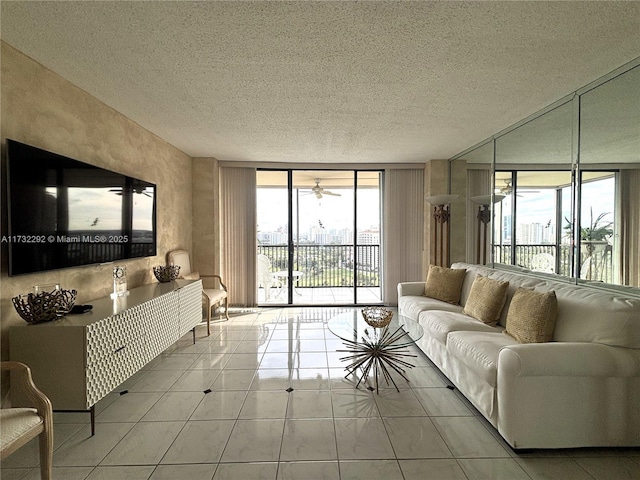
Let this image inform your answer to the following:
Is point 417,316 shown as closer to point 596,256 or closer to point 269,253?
point 596,256

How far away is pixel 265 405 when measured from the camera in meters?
2.43

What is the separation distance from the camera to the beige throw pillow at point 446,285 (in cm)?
372

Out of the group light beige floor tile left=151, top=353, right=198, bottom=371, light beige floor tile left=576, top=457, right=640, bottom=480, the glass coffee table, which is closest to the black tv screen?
light beige floor tile left=151, top=353, right=198, bottom=371

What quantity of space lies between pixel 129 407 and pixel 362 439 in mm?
1794

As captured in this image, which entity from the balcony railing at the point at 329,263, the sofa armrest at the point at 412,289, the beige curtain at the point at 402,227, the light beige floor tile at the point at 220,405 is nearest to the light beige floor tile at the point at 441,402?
the light beige floor tile at the point at 220,405

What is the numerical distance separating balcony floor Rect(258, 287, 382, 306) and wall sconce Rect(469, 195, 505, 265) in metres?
1.83

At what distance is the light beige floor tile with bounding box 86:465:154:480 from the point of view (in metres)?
1.72

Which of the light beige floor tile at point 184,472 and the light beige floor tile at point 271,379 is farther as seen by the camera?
the light beige floor tile at point 271,379

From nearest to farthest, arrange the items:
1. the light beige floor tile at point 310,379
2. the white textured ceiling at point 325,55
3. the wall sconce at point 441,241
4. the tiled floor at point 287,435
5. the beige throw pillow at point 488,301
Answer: the white textured ceiling at point 325,55 < the tiled floor at point 287,435 < the light beige floor tile at point 310,379 < the beige throw pillow at point 488,301 < the wall sconce at point 441,241

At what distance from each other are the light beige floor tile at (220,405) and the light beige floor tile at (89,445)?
1.49ft

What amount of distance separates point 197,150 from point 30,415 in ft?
12.0

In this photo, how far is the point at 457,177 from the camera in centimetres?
501

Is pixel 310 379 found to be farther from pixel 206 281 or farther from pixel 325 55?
pixel 206 281

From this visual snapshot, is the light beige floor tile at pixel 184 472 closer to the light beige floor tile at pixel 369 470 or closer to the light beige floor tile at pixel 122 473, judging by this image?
the light beige floor tile at pixel 122 473
